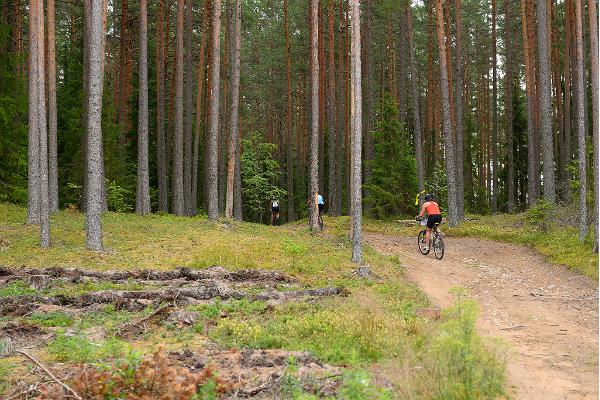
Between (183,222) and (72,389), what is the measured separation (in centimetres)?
2034

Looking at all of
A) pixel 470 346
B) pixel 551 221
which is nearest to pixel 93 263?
pixel 470 346

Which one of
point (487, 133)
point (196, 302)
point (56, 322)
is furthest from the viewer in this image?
point (487, 133)

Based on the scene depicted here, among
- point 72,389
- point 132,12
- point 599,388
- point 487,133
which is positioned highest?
point 132,12

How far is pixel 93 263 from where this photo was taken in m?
15.2

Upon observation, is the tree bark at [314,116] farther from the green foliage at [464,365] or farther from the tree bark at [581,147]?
the green foliage at [464,365]

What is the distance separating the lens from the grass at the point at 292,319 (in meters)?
6.53

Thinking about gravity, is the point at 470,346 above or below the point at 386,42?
below

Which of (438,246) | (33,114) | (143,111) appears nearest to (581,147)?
(438,246)

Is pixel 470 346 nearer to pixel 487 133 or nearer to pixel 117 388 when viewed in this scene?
pixel 117 388

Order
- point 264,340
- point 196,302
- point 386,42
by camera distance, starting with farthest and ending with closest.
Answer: point 386,42 → point 196,302 → point 264,340

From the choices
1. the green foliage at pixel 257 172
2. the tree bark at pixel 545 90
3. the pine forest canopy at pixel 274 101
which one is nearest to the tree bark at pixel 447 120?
the pine forest canopy at pixel 274 101

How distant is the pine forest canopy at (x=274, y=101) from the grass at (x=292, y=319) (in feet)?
5.48

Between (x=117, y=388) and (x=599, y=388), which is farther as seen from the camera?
(x=599, y=388)

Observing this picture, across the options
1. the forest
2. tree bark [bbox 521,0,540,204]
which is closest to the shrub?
the forest
